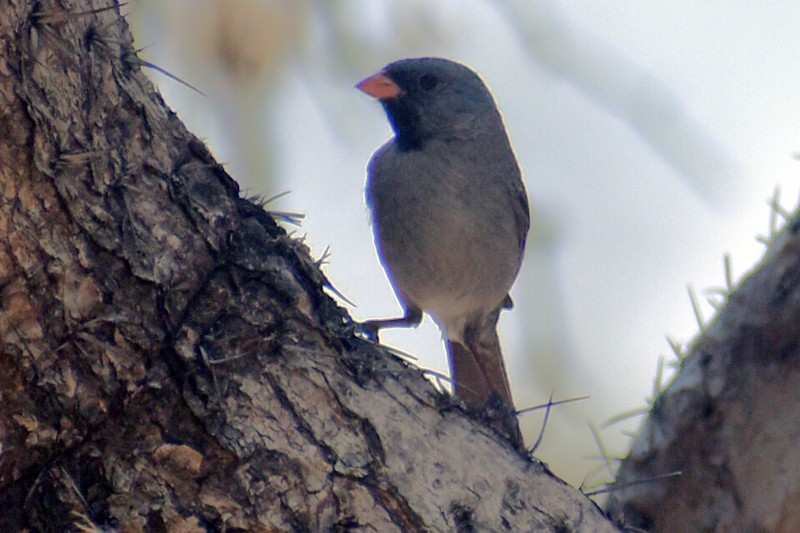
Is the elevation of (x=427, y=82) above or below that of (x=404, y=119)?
above

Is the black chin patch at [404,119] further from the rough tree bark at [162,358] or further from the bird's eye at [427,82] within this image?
the rough tree bark at [162,358]

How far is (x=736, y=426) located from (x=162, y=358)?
1736mm

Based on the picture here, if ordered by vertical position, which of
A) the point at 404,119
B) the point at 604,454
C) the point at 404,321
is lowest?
the point at 604,454

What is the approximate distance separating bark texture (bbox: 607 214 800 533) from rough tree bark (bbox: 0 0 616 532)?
26.1 inches

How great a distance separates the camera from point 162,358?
2104 millimetres

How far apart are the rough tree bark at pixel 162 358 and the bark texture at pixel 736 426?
0.66 metres

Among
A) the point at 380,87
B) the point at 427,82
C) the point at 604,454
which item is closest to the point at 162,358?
the point at 604,454

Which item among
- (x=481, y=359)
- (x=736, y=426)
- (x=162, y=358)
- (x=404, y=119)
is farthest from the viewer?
(x=481, y=359)

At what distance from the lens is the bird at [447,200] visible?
4.70 m

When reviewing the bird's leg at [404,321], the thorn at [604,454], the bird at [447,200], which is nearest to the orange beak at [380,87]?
the bird at [447,200]

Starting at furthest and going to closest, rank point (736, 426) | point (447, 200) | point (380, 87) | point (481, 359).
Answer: point (481, 359), point (380, 87), point (447, 200), point (736, 426)

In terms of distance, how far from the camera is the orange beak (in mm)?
4820

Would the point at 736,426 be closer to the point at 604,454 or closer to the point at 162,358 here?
the point at 604,454

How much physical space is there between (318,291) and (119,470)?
26.8 inches
